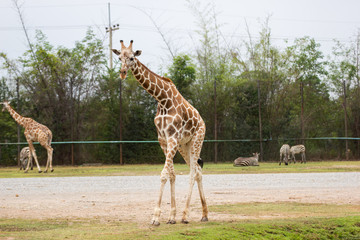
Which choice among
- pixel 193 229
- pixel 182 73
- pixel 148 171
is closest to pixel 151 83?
pixel 193 229

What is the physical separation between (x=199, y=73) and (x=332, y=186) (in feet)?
59.5

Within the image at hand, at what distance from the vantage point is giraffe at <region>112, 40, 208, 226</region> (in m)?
7.81

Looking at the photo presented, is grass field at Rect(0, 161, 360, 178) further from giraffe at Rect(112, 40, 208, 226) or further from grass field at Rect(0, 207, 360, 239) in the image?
grass field at Rect(0, 207, 360, 239)

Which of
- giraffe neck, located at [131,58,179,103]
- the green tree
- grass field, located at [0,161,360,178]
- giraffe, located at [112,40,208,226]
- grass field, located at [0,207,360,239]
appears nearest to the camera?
grass field, located at [0,207,360,239]

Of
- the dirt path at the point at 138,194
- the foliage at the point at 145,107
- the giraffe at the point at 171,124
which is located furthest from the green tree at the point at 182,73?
the giraffe at the point at 171,124

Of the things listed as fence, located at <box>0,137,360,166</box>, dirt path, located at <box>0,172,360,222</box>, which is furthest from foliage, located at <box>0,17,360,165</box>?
dirt path, located at <box>0,172,360,222</box>

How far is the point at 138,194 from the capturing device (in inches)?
471

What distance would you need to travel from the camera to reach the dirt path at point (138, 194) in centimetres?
895

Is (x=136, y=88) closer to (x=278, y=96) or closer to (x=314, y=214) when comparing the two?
(x=278, y=96)

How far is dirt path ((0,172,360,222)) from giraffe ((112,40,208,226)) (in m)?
0.64

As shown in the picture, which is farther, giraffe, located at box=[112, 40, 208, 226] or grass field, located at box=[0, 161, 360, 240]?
giraffe, located at box=[112, 40, 208, 226]

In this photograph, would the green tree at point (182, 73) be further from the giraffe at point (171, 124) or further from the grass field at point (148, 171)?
the giraffe at point (171, 124)

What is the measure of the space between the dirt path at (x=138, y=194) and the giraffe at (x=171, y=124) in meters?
0.64

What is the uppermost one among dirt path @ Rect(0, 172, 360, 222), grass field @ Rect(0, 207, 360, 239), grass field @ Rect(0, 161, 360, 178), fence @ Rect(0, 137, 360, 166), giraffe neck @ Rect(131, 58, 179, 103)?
giraffe neck @ Rect(131, 58, 179, 103)
